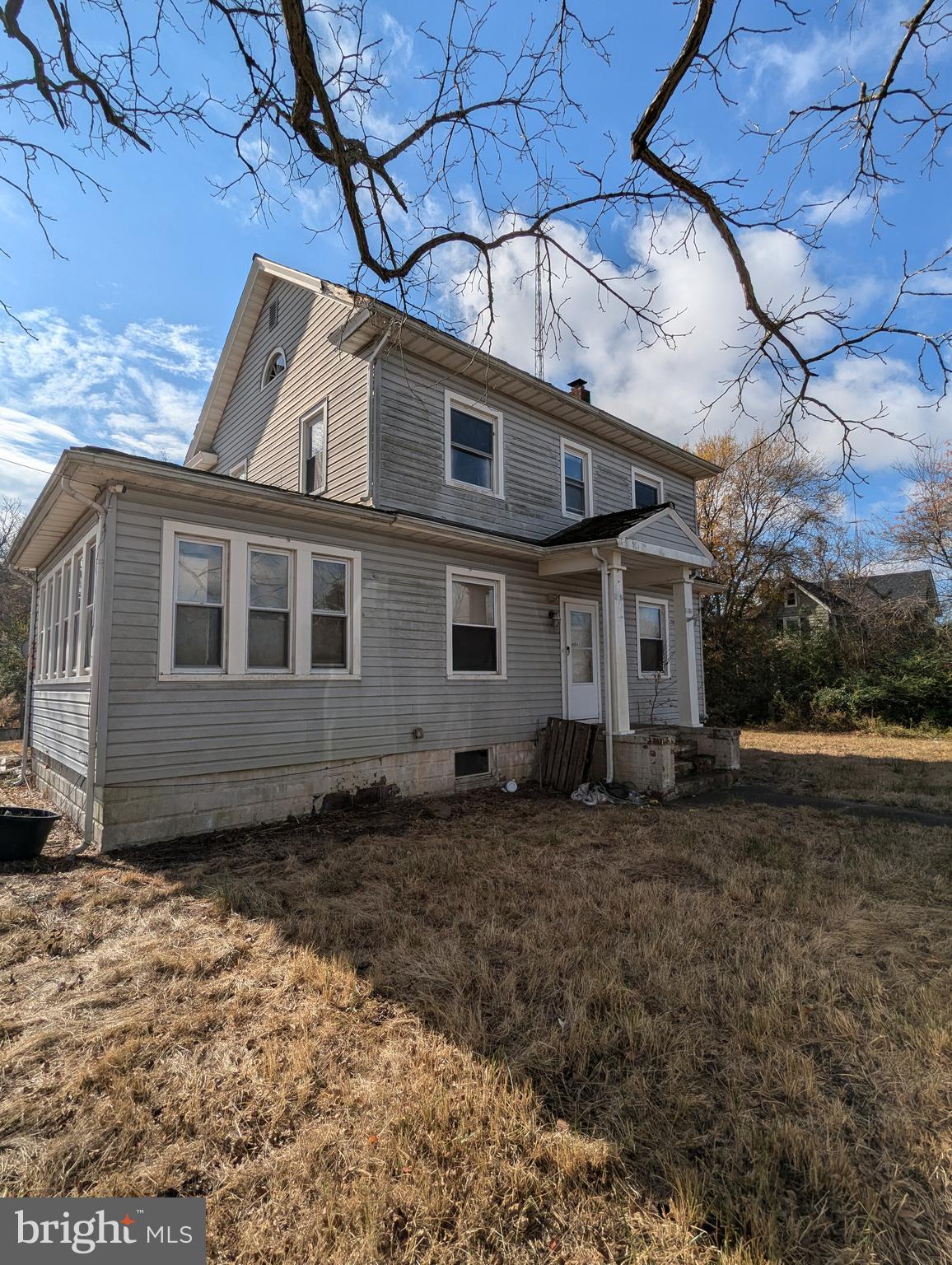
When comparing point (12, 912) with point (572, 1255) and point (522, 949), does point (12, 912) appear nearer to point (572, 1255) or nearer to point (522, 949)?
point (522, 949)

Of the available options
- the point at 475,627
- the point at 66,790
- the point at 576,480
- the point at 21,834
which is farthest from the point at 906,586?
the point at 21,834

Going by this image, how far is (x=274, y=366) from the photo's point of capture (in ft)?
35.9

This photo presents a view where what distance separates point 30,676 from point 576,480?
997 cm

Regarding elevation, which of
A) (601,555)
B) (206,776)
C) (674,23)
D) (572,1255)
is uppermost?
(674,23)

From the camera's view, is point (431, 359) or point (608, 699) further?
point (608, 699)

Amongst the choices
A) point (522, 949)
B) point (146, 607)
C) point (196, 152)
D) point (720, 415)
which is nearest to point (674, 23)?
point (720, 415)

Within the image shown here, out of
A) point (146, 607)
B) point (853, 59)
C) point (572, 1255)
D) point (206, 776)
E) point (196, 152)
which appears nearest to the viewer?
point (572, 1255)

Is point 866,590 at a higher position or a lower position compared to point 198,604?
higher

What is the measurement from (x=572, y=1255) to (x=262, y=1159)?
105cm

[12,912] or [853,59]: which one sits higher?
[853,59]

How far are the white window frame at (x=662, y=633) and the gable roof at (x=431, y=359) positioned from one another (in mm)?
3114

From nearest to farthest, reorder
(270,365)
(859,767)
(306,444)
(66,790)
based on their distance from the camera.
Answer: (66,790), (306,444), (270,365), (859,767)

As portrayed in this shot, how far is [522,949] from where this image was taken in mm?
3582

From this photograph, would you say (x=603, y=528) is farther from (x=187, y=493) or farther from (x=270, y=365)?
(x=270, y=365)
